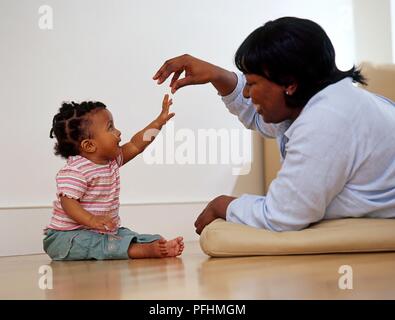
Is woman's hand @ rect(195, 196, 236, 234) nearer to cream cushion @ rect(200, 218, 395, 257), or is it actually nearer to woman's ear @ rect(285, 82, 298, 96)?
cream cushion @ rect(200, 218, 395, 257)

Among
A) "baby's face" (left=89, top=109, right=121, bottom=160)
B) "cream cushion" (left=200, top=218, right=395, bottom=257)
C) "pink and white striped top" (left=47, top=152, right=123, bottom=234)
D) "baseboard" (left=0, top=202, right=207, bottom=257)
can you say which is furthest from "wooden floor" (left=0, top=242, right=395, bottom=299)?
"baseboard" (left=0, top=202, right=207, bottom=257)

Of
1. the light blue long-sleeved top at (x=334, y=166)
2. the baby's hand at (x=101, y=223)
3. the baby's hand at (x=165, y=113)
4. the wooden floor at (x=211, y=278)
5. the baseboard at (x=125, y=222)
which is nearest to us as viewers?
the wooden floor at (x=211, y=278)

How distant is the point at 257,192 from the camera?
243cm

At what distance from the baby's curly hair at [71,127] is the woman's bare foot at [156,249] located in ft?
0.96

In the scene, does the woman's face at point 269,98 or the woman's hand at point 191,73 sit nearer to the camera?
the woman's face at point 269,98

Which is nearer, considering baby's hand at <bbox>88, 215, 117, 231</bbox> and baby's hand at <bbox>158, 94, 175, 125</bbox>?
baby's hand at <bbox>88, 215, 117, 231</bbox>

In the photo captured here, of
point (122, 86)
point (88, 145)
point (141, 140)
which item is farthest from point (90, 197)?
point (122, 86)

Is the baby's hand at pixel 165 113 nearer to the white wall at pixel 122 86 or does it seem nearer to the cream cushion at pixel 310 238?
the cream cushion at pixel 310 238

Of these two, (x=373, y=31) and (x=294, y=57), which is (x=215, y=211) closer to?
(x=294, y=57)

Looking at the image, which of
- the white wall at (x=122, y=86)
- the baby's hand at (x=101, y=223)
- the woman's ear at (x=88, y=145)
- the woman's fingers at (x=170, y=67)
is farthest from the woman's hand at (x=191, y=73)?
the white wall at (x=122, y=86)

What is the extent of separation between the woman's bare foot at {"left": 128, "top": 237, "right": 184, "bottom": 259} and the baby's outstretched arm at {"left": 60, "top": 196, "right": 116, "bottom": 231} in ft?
0.30

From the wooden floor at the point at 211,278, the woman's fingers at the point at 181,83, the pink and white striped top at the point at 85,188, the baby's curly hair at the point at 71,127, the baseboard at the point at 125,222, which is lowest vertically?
the baseboard at the point at 125,222

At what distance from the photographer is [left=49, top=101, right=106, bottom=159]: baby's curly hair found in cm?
151

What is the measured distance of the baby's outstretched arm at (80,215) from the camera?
1.38 meters
